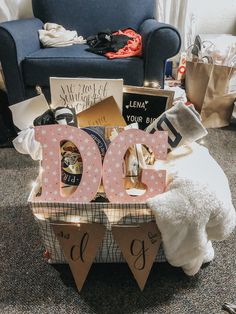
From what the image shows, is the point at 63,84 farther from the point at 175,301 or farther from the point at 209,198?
the point at 175,301

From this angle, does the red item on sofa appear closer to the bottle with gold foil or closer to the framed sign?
the framed sign

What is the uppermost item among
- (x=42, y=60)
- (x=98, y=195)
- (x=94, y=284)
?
(x=42, y=60)

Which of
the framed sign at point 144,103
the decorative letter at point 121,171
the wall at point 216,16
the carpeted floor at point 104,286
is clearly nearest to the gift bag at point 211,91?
the wall at point 216,16

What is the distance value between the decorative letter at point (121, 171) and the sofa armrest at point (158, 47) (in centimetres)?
83

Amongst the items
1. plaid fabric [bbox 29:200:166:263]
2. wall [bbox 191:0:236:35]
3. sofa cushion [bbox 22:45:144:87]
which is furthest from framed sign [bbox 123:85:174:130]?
wall [bbox 191:0:236:35]

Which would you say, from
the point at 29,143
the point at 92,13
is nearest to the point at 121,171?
the point at 29,143

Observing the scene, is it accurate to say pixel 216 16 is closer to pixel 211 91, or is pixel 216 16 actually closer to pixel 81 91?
pixel 211 91

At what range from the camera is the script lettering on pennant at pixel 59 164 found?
71 centimetres

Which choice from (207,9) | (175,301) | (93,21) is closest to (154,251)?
(175,301)

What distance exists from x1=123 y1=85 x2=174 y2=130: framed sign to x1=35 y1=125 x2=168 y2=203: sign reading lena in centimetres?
28

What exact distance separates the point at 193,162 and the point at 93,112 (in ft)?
1.23

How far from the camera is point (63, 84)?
943 millimetres

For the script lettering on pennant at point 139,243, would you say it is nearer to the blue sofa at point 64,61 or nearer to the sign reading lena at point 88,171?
the sign reading lena at point 88,171

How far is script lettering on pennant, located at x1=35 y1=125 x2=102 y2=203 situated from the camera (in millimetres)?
715
